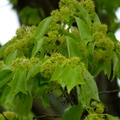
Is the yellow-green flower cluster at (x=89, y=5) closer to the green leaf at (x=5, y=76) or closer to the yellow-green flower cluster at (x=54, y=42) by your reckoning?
the yellow-green flower cluster at (x=54, y=42)

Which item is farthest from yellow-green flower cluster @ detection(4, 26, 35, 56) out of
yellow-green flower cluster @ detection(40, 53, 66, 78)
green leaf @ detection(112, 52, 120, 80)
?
green leaf @ detection(112, 52, 120, 80)

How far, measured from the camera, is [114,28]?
5.94m

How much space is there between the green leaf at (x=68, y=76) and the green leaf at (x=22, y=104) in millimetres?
310

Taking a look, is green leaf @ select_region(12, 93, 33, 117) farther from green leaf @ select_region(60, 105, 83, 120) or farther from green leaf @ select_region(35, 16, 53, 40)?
green leaf @ select_region(35, 16, 53, 40)

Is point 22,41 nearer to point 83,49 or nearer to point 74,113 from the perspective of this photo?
point 83,49

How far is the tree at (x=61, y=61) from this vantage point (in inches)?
62.6

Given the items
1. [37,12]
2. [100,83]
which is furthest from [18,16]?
[100,83]

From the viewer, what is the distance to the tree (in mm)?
1591

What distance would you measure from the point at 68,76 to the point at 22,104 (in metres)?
0.43

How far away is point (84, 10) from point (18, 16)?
2999mm

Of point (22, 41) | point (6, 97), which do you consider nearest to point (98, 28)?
point (22, 41)

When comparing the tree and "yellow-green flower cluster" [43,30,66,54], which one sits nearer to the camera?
the tree

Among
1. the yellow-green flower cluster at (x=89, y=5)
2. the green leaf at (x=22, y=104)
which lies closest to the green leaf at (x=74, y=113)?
the green leaf at (x=22, y=104)

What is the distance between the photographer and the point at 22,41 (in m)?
1.91
